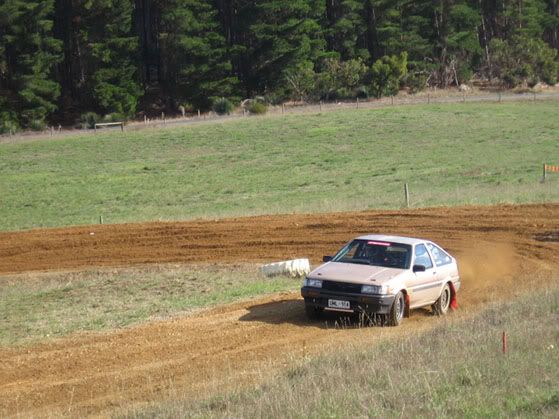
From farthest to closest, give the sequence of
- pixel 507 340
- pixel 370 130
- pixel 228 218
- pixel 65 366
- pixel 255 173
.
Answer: pixel 370 130 < pixel 255 173 < pixel 228 218 < pixel 65 366 < pixel 507 340

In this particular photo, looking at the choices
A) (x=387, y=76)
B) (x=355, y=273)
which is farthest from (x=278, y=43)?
(x=355, y=273)

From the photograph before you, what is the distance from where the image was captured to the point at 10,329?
1719 cm

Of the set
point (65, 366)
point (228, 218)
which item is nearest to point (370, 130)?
point (228, 218)

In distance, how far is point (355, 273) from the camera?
16438mm

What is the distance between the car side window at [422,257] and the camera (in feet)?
56.6

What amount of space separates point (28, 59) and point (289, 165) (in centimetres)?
3629

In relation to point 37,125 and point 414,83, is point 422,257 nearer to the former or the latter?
point 37,125

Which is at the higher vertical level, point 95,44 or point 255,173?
point 95,44

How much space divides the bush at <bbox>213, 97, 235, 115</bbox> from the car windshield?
67.7 metres

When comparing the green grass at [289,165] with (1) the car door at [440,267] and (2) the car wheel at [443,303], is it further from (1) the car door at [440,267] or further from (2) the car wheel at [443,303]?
(2) the car wheel at [443,303]

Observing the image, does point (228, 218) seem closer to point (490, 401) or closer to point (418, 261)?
point (418, 261)

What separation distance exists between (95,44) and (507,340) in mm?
77084

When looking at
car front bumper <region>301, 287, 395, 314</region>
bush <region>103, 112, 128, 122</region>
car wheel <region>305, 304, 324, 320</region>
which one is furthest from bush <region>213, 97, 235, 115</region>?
car front bumper <region>301, 287, 395, 314</region>

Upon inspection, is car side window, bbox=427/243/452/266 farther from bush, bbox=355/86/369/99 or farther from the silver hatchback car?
bush, bbox=355/86/369/99
